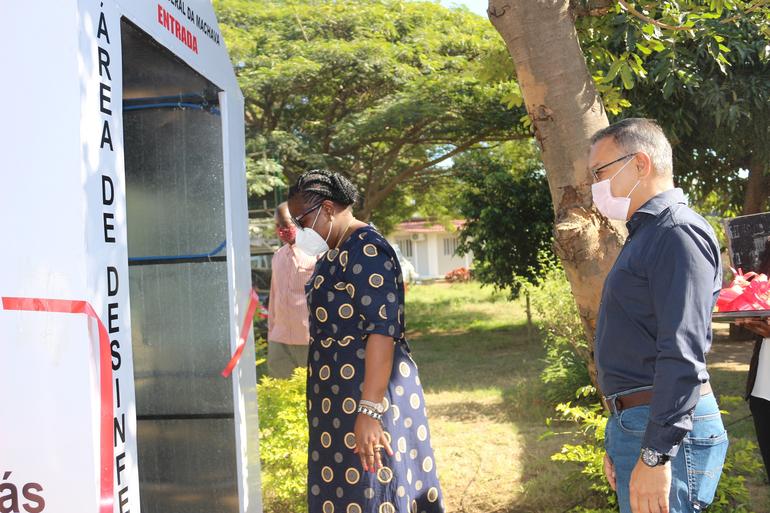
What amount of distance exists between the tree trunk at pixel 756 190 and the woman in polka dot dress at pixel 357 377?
7870mm

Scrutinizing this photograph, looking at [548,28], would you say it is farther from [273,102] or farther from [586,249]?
[273,102]

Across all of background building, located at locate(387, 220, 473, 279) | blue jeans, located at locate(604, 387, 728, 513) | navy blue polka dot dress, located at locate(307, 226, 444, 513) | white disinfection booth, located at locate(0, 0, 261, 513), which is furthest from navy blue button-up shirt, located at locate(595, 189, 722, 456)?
background building, located at locate(387, 220, 473, 279)

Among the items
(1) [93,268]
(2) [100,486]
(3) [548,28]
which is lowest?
(2) [100,486]

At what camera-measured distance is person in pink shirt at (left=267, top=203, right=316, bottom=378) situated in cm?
535

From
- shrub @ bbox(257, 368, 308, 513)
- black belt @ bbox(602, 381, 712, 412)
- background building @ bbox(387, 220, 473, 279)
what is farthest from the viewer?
background building @ bbox(387, 220, 473, 279)

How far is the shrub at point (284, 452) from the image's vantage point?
4013mm

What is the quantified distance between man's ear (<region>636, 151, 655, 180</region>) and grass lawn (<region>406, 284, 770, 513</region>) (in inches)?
85.3

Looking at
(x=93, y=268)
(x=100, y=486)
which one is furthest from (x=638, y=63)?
(x=100, y=486)

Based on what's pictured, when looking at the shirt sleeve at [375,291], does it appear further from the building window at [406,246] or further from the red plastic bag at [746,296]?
the building window at [406,246]

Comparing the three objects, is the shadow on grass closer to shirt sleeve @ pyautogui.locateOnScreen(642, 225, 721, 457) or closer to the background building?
shirt sleeve @ pyautogui.locateOnScreen(642, 225, 721, 457)

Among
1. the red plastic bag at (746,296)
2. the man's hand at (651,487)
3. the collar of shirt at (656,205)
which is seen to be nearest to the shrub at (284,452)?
the red plastic bag at (746,296)

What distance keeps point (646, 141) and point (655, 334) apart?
0.53 m

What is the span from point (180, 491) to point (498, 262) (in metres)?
8.46

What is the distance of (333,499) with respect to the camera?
8.92ft
